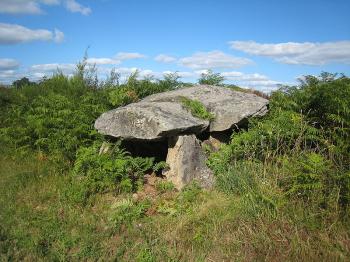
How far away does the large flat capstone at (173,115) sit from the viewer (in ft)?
25.0

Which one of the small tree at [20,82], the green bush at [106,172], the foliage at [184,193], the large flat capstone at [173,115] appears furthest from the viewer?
the small tree at [20,82]

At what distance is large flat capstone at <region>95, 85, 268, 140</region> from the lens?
763 cm

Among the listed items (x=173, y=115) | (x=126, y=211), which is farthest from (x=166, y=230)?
(x=173, y=115)

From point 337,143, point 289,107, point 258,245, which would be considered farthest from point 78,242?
point 289,107

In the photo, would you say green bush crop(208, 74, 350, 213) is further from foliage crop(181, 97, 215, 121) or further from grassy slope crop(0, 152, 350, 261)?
foliage crop(181, 97, 215, 121)

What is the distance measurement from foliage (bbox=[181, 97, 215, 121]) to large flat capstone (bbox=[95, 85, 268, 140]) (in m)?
0.10

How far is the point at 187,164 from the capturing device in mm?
7660

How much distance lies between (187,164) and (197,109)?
1371 mm

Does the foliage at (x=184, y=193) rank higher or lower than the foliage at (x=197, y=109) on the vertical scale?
lower

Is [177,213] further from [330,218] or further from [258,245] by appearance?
[330,218]

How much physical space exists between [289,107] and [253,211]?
11.2 feet

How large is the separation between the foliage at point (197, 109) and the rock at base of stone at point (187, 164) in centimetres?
60

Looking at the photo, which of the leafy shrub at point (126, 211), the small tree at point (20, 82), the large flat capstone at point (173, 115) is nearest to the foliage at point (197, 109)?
the large flat capstone at point (173, 115)

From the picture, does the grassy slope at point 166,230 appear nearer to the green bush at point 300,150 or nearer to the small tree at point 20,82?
the green bush at point 300,150
